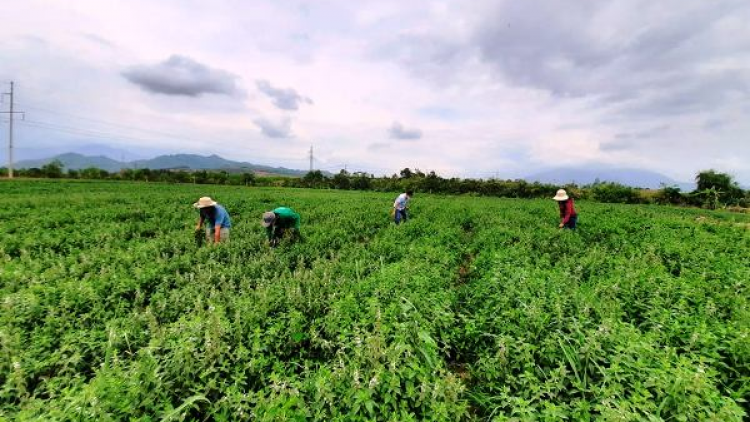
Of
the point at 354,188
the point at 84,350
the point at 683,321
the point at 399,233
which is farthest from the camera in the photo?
the point at 354,188

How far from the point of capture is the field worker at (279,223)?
8.27 m

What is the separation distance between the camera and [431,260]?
6.81 meters

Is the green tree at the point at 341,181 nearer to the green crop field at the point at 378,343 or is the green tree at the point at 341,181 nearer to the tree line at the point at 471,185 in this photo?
the tree line at the point at 471,185

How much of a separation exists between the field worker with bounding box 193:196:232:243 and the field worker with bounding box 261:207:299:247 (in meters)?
1.20

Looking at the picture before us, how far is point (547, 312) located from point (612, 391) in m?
1.41

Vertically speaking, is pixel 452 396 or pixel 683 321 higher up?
pixel 683 321

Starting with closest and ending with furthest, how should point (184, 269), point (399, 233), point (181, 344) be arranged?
1. point (181, 344)
2. point (184, 269)
3. point (399, 233)

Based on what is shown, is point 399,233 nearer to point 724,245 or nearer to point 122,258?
point 122,258

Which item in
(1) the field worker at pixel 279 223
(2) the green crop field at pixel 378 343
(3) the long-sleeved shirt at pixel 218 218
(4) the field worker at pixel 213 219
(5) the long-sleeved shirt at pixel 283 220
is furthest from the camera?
(3) the long-sleeved shirt at pixel 218 218

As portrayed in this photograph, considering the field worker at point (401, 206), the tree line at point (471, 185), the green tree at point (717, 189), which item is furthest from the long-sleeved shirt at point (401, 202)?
the green tree at point (717, 189)

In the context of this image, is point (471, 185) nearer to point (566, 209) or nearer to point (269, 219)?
point (566, 209)

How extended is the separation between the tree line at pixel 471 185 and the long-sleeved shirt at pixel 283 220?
38.5 meters

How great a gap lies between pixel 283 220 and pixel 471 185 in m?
44.1

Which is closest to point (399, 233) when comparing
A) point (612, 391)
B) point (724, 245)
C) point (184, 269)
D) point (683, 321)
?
point (184, 269)
